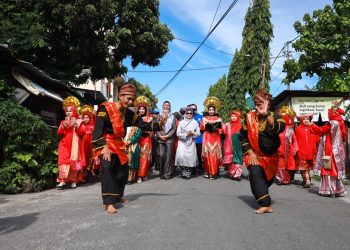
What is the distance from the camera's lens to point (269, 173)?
660 cm

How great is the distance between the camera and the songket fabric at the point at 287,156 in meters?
10.5

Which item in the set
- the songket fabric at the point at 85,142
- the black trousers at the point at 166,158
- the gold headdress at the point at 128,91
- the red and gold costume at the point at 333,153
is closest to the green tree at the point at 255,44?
the black trousers at the point at 166,158

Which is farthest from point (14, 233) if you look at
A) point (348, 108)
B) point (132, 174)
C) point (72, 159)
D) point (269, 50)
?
point (269, 50)

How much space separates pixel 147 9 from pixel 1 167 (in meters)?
8.79

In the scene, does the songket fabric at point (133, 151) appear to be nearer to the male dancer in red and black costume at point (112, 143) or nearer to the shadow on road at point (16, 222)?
the male dancer in red and black costume at point (112, 143)

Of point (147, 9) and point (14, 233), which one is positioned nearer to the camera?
point (14, 233)

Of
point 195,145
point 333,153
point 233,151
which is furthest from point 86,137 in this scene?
point 333,153

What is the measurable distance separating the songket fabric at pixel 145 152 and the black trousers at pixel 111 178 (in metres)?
4.10

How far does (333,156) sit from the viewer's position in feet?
28.1

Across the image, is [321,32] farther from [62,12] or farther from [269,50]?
[269,50]

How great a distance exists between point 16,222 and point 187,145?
6470 mm

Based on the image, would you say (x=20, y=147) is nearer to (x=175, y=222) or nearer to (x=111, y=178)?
(x=111, y=178)

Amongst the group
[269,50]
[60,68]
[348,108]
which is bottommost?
[348,108]

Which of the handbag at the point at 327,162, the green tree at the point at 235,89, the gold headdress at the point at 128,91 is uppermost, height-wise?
the green tree at the point at 235,89
